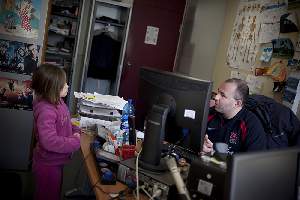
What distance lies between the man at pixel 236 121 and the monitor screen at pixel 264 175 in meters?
1.00

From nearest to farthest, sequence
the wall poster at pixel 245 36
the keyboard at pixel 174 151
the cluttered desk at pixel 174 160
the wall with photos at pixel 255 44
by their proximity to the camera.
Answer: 1. the cluttered desk at pixel 174 160
2. the keyboard at pixel 174 151
3. the wall with photos at pixel 255 44
4. the wall poster at pixel 245 36

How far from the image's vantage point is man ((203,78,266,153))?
2145 millimetres

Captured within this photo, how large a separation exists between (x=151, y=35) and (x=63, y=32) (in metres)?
1.38

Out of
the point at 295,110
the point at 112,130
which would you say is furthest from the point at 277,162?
the point at 295,110

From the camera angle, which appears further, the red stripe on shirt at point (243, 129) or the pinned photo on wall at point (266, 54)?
the pinned photo on wall at point (266, 54)

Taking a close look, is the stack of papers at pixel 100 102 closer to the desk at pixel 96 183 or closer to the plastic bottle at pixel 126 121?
the plastic bottle at pixel 126 121

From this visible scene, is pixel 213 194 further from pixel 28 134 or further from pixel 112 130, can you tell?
pixel 28 134

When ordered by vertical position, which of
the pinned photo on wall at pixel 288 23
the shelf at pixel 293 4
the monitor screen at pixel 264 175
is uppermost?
the shelf at pixel 293 4

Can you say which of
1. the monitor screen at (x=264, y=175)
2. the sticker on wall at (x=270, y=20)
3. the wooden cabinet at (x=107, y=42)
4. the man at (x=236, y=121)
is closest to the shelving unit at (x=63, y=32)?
the wooden cabinet at (x=107, y=42)

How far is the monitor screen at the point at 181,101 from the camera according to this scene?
4.73 ft

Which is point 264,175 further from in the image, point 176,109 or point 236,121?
point 236,121

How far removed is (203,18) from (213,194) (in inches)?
160

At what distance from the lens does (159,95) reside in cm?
158

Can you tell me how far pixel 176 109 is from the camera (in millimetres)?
1524
